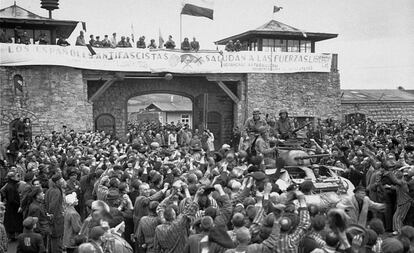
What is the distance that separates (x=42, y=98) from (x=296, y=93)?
13259 millimetres

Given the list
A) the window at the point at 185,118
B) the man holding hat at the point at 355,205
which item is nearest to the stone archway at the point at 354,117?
the window at the point at 185,118

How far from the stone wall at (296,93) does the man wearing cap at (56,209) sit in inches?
712

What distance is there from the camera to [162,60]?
25.8 metres

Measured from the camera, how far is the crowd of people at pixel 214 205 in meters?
6.60

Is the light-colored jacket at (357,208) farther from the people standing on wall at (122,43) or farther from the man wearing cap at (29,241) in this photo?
the people standing on wall at (122,43)

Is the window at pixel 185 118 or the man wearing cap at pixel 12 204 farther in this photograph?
the window at pixel 185 118

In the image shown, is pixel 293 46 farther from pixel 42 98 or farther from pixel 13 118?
pixel 13 118

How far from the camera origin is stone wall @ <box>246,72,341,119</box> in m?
27.8

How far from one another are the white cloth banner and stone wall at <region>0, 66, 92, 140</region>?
613mm

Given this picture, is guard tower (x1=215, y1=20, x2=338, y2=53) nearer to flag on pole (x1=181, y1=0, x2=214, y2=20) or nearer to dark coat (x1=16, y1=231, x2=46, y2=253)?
flag on pole (x1=181, y1=0, x2=214, y2=20)

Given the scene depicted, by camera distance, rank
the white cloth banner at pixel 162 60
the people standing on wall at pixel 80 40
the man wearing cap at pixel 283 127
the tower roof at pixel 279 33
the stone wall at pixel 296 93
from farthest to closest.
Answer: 1. the tower roof at pixel 279 33
2. the stone wall at pixel 296 93
3. the people standing on wall at pixel 80 40
4. the white cloth banner at pixel 162 60
5. the man wearing cap at pixel 283 127

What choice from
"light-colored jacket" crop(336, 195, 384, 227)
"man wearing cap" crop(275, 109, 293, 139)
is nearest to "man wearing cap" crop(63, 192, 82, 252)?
"light-colored jacket" crop(336, 195, 384, 227)

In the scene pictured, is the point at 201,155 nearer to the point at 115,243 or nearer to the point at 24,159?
the point at 24,159

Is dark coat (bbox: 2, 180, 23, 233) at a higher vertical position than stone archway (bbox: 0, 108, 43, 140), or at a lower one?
lower
